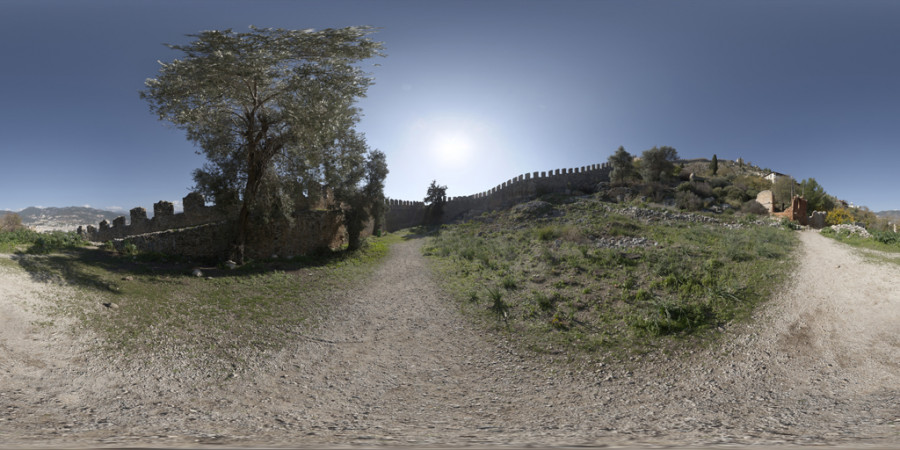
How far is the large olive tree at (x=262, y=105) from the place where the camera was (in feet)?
42.4

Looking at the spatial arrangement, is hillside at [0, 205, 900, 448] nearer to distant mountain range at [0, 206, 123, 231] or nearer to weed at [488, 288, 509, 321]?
weed at [488, 288, 509, 321]

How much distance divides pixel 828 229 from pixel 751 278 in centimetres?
1416

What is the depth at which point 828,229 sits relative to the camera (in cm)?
1939

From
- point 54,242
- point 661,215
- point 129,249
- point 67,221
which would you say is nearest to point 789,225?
point 661,215

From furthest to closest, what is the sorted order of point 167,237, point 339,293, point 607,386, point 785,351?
1. point 167,237
2. point 339,293
3. point 785,351
4. point 607,386

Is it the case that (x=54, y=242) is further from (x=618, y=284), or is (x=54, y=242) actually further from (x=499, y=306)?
(x=618, y=284)

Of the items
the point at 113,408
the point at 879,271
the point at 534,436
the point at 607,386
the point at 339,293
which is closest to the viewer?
the point at 534,436

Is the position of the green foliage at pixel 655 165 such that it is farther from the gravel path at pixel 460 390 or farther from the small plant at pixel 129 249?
the small plant at pixel 129 249

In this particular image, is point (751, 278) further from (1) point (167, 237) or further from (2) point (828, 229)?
(1) point (167, 237)

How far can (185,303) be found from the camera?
980 cm

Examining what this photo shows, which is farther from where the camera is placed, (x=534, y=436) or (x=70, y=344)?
(x=70, y=344)

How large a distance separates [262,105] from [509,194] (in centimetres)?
2861

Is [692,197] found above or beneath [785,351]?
above

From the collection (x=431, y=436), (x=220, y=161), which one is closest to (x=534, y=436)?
(x=431, y=436)
